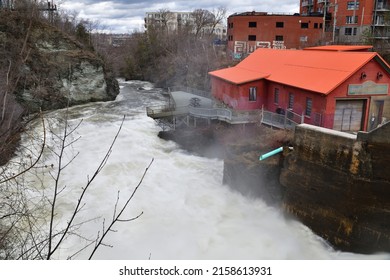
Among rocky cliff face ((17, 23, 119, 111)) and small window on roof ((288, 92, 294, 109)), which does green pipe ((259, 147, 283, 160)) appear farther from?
rocky cliff face ((17, 23, 119, 111))

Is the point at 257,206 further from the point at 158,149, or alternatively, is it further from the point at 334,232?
the point at 158,149

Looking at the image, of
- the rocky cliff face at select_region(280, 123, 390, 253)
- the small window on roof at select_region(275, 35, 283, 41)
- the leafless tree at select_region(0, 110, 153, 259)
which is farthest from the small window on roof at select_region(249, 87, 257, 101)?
the small window on roof at select_region(275, 35, 283, 41)

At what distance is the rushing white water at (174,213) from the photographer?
1375 cm

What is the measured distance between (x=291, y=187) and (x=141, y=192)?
7.39 metres

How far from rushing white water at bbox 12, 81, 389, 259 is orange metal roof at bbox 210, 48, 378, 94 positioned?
21.9ft

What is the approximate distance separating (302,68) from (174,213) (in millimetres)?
12399

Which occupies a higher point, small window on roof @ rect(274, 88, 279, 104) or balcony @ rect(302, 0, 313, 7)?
balcony @ rect(302, 0, 313, 7)

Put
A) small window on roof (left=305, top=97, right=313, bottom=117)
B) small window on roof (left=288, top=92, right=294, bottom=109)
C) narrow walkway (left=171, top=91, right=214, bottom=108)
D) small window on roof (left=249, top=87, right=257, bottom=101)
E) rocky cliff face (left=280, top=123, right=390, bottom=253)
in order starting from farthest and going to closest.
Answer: narrow walkway (left=171, top=91, right=214, bottom=108)
small window on roof (left=249, top=87, right=257, bottom=101)
small window on roof (left=288, top=92, right=294, bottom=109)
small window on roof (left=305, top=97, right=313, bottom=117)
rocky cliff face (left=280, top=123, right=390, bottom=253)

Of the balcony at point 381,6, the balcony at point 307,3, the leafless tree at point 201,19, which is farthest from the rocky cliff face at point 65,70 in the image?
the balcony at point 307,3

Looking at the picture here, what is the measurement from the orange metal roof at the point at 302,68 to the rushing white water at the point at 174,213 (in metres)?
6.67

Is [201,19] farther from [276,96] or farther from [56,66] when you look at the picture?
[276,96]

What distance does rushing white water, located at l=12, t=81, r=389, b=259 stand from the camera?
1375cm

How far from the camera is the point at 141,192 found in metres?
18.1

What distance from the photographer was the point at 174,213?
643 inches
